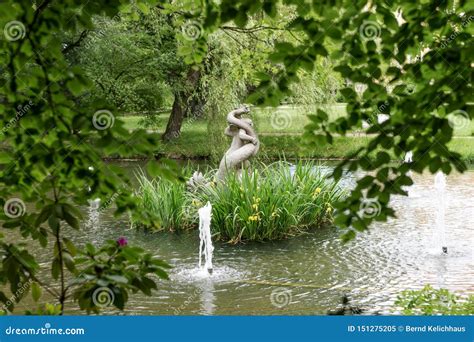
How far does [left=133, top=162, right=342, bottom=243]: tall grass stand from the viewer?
1059cm

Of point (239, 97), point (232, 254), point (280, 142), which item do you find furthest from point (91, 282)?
point (280, 142)

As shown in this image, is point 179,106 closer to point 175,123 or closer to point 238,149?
A: point 175,123

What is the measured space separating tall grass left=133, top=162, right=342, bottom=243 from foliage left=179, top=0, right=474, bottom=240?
25.8ft

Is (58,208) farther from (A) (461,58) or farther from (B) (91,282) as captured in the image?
(A) (461,58)

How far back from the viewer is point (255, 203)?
1059cm

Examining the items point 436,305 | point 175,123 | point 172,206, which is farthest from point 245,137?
point 175,123

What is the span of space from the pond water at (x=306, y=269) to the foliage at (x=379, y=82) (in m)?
3.74

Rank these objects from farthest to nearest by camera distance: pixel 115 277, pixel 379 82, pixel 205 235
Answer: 1. pixel 205 235
2. pixel 379 82
3. pixel 115 277

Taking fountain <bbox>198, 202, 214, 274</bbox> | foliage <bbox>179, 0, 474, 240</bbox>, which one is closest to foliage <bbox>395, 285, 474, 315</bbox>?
foliage <bbox>179, 0, 474, 240</bbox>

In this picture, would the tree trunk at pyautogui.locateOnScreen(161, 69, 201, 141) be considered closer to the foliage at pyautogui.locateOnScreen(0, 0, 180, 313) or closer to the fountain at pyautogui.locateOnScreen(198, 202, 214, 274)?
the fountain at pyautogui.locateOnScreen(198, 202, 214, 274)

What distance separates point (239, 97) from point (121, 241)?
60.2ft

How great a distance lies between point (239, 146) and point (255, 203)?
207 centimetres

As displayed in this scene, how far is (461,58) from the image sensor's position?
2459 mm

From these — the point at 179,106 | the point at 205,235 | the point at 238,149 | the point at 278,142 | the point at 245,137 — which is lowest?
the point at 205,235
